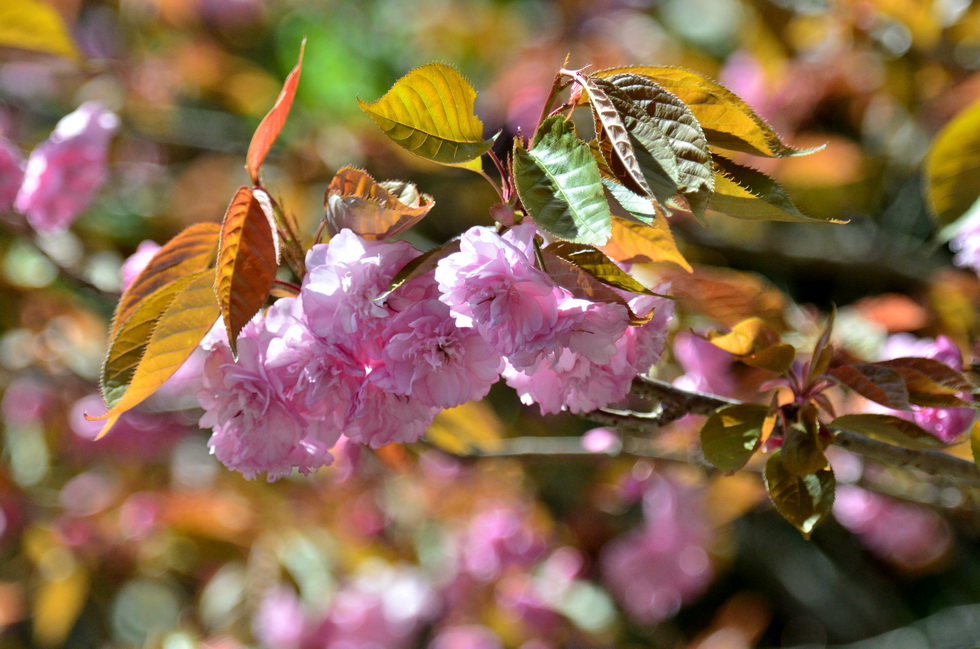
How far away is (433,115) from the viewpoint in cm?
60

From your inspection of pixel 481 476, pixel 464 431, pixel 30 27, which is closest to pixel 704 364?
pixel 464 431

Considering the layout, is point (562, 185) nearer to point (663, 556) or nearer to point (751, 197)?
point (751, 197)

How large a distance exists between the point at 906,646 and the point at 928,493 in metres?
0.81

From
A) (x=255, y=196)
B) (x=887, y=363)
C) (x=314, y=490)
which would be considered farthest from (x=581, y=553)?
(x=255, y=196)

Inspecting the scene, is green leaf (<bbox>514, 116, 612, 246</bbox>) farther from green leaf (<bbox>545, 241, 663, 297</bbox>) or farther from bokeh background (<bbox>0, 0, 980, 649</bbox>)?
bokeh background (<bbox>0, 0, 980, 649</bbox>)

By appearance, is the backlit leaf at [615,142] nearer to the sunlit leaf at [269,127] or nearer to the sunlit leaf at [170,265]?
the sunlit leaf at [269,127]

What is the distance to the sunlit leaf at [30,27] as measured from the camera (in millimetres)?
1175

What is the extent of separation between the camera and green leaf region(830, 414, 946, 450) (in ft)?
2.12

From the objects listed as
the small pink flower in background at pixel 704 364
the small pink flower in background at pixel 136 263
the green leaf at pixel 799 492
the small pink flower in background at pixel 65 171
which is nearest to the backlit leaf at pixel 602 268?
the green leaf at pixel 799 492

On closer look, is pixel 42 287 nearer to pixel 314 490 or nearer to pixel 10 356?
pixel 10 356

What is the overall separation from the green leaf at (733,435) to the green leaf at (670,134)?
213 mm

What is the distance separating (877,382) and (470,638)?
1.39 metres

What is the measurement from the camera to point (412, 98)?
23.5 inches

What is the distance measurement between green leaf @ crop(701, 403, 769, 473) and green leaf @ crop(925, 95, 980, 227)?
0.54 meters
